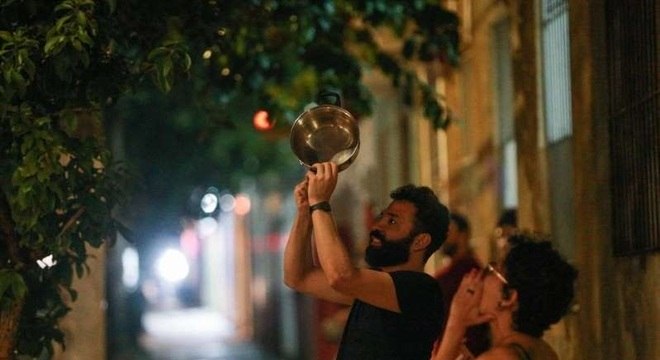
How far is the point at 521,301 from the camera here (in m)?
5.51

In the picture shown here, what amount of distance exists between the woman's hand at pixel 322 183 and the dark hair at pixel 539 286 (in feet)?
2.59

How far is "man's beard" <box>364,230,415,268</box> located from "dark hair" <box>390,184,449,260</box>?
0.07m

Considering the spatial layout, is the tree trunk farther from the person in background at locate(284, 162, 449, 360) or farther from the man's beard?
the man's beard

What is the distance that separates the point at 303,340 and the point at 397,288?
610 inches

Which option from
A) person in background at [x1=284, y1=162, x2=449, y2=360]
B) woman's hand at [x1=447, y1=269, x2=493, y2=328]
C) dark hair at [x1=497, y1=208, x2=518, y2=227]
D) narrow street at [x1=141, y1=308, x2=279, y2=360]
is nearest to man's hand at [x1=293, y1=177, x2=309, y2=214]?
person in background at [x1=284, y1=162, x2=449, y2=360]

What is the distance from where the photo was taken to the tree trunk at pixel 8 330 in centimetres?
704

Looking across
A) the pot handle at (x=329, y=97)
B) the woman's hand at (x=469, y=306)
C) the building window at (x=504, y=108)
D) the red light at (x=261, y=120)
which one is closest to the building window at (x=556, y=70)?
the red light at (x=261, y=120)

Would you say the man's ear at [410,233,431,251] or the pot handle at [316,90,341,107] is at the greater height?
the pot handle at [316,90,341,107]

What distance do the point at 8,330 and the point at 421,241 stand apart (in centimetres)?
241

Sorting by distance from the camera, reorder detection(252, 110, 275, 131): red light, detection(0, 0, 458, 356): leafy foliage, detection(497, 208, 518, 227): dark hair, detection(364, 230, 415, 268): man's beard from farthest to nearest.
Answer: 1. detection(252, 110, 275, 131): red light
2. detection(497, 208, 518, 227): dark hair
3. detection(0, 0, 458, 356): leafy foliage
4. detection(364, 230, 415, 268): man's beard

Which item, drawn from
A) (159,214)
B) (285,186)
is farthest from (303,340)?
(285,186)

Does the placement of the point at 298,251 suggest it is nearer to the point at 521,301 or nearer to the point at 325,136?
the point at 325,136

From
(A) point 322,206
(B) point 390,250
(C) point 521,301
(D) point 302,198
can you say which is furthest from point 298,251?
(C) point 521,301

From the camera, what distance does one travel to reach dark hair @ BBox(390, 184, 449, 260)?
5.62 meters
